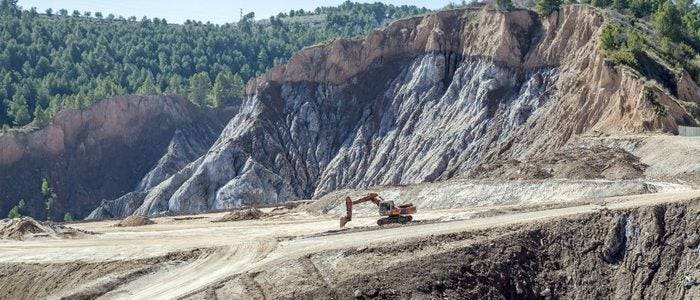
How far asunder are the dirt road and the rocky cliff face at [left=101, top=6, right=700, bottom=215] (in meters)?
16.7

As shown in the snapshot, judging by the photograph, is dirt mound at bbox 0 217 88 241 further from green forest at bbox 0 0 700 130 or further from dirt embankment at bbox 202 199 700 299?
green forest at bbox 0 0 700 130

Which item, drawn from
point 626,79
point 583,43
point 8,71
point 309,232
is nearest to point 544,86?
point 583,43

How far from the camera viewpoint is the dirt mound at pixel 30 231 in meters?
49.0

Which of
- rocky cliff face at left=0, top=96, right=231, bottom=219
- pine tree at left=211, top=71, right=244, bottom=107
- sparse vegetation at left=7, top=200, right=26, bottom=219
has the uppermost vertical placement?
pine tree at left=211, top=71, right=244, bottom=107

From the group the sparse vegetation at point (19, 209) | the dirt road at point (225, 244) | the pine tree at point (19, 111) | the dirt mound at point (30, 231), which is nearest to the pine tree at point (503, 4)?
the dirt road at point (225, 244)

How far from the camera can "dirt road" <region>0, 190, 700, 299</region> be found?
35562 millimetres

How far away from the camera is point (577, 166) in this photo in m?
49.3

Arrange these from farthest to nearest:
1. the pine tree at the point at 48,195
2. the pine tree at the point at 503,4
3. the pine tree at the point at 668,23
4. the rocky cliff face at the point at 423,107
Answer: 1. the pine tree at the point at 48,195
2. the pine tree at the point at 503,4
3. the pine tree at the point at 668,23
4. the rocky cliff face at the point at 423,107

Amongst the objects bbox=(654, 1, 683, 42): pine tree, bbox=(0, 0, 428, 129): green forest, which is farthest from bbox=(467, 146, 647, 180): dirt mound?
bbox=(0, 0, 428, 129): green forest

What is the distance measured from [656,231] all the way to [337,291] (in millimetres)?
11696

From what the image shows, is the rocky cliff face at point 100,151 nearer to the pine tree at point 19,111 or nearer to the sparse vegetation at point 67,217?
the sparse vegetation at point 67,217

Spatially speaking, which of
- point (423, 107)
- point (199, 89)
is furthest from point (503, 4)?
point (199, 89)

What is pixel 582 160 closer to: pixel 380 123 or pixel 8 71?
pixel 380 123

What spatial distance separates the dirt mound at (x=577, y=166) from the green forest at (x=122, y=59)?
177ft
